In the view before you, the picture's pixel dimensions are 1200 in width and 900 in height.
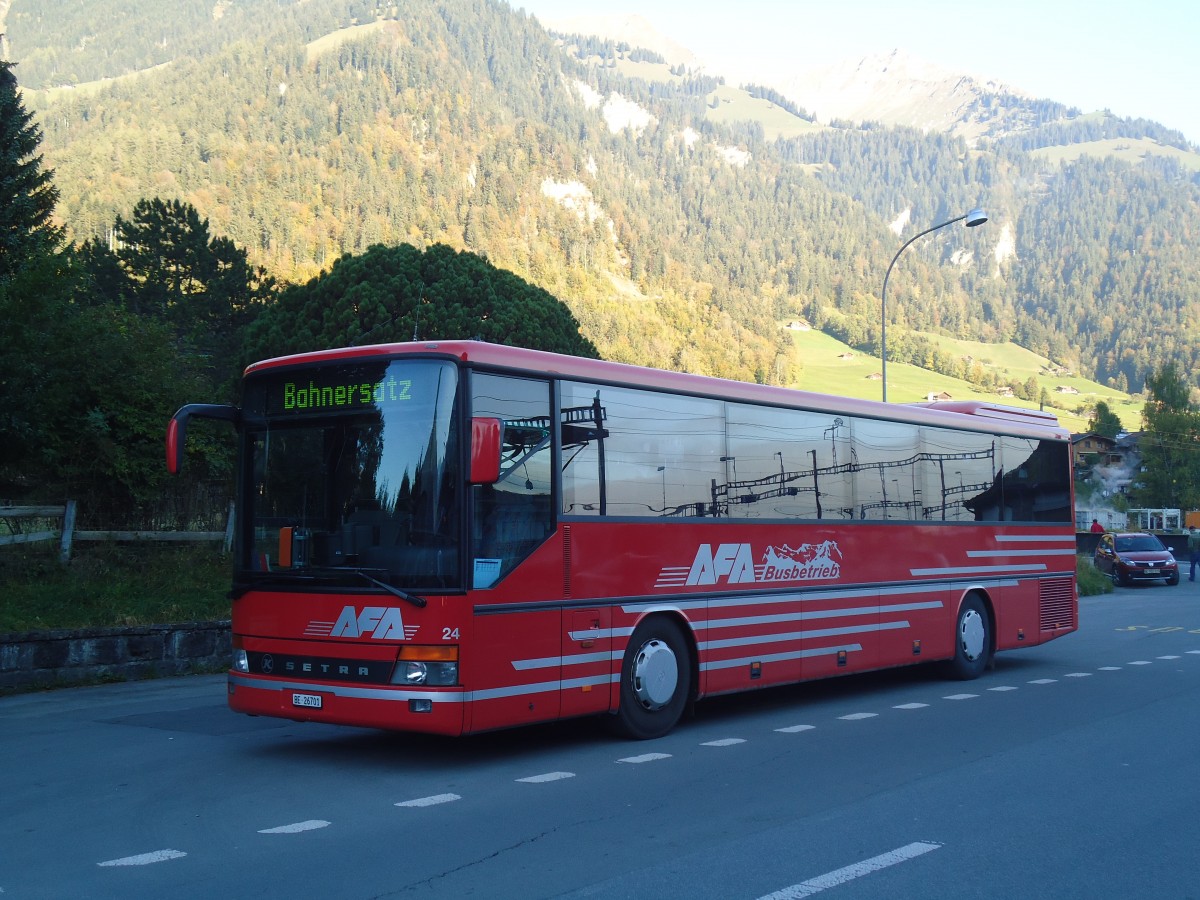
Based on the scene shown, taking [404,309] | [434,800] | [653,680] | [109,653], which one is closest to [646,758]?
[653,680]

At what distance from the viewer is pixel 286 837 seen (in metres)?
6.75

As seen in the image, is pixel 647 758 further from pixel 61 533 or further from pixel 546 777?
pixel 61 533

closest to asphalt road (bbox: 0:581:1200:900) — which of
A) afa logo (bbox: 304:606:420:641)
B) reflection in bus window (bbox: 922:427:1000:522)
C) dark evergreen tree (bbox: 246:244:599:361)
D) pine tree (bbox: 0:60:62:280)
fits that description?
afa logo (bbox: 304:606:420:641)

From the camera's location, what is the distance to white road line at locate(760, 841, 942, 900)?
5703 mm

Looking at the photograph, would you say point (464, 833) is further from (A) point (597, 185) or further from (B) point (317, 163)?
(A) point (597, 185)

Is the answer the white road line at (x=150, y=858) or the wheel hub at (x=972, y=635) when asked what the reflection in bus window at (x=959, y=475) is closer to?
the wheel hub at (x=972, y=635)

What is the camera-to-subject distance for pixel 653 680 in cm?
1022

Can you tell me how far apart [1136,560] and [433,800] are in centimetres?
3668

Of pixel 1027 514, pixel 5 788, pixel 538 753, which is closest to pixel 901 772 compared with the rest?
pixel 538 753

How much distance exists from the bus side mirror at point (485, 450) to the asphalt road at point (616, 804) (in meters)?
2.09

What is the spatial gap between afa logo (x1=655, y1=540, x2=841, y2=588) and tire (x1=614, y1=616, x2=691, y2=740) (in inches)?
16.8

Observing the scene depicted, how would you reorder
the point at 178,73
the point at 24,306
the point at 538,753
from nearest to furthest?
the point at 538,753 → the point at 24,306 → the point at 178,73

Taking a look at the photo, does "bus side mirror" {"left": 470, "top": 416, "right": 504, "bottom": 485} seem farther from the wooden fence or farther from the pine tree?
the pine tree

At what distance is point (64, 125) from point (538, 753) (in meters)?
171
